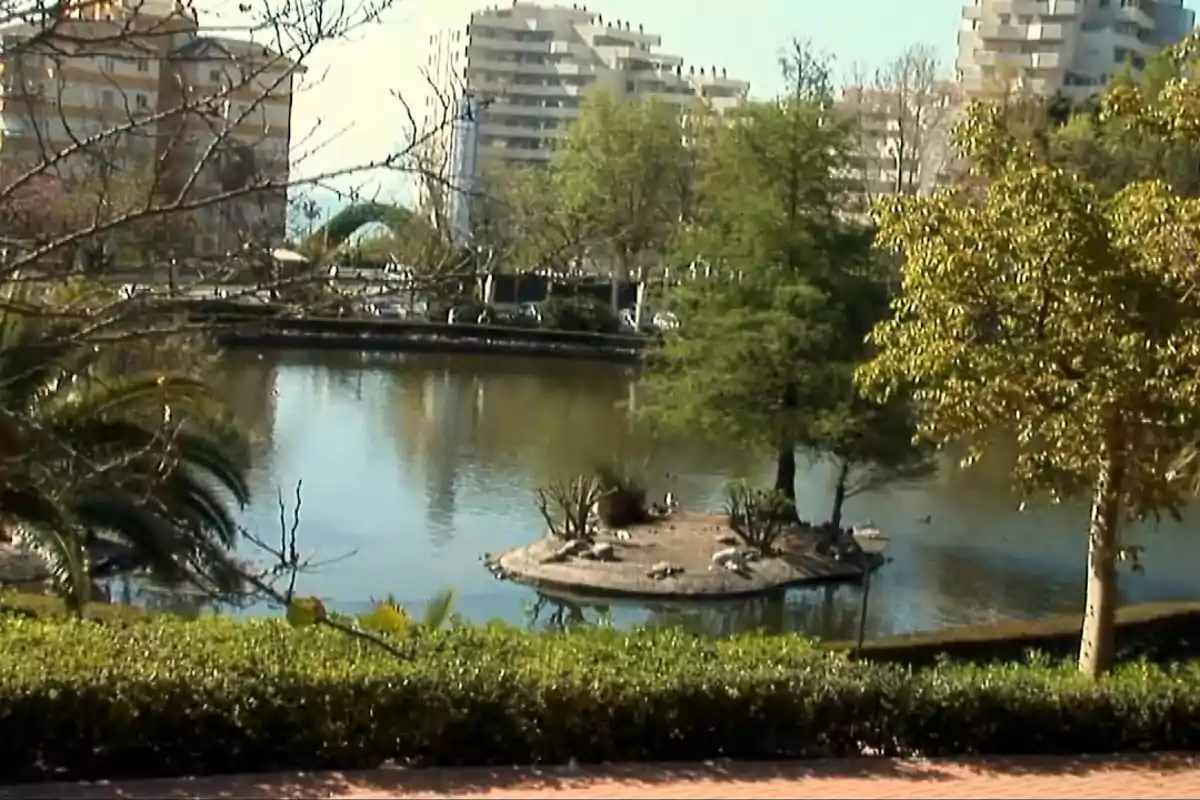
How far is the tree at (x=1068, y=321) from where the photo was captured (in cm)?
982

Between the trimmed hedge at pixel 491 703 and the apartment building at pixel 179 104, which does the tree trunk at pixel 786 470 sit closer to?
the trimmed hedge at pixel 491 703

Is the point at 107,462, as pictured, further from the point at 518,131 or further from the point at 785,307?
the point at 518,131

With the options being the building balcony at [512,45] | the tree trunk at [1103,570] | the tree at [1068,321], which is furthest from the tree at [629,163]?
the tree trunk at [1103,570]

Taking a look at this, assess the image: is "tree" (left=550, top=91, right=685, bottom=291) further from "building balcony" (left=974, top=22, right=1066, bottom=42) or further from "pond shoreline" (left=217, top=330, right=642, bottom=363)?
"building balcony" (left=974, top=22, right=1066, bottom=42)

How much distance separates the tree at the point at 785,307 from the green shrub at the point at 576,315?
20825 millimetres

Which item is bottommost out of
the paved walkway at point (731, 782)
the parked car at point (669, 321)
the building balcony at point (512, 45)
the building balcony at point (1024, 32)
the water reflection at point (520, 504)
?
the water reflection at point (520, 504)

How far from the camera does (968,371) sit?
33.6 ft

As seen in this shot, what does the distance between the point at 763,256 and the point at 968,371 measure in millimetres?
10674

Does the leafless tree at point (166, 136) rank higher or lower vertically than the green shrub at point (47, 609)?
higher

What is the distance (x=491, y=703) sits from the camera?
7512mm

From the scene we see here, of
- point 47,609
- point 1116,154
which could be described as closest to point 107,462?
point 47,609

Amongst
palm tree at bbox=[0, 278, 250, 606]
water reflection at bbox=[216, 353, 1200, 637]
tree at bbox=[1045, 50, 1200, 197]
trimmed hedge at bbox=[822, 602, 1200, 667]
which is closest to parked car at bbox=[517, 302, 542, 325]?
water reflection at bbox=[216, 353, 1200, 637]

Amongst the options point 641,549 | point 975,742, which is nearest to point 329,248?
point 975,742

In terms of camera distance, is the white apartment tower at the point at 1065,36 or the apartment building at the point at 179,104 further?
the white apartment tower at the point at 1065,36
